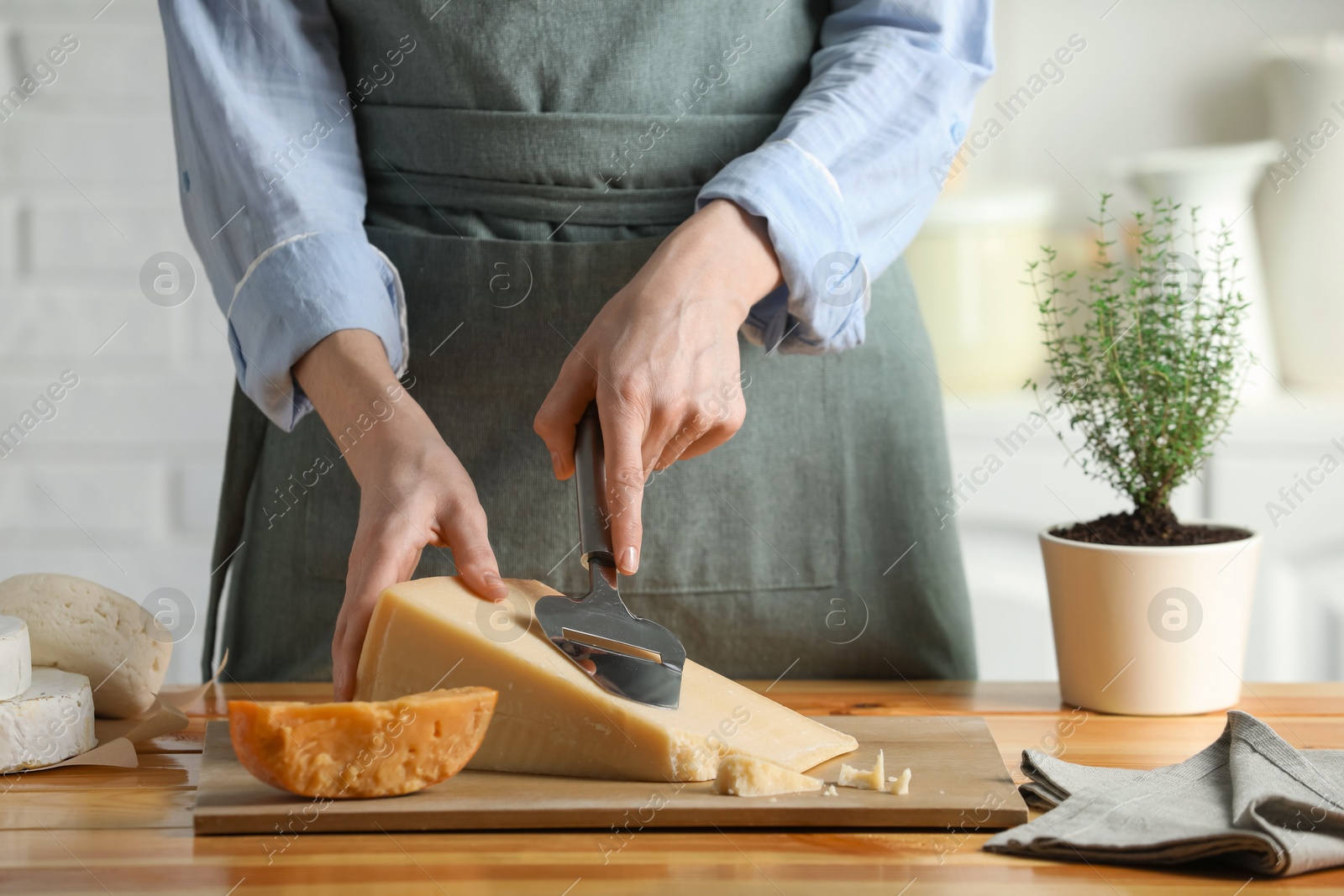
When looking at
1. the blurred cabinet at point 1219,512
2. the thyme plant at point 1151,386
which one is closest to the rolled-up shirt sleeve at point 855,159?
the thyme plant at point 1151,386

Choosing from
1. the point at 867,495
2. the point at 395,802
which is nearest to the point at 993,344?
the point at 867,495

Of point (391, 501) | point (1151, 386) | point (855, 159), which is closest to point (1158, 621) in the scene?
point (1151, 386)

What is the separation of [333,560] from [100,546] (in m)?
0.79

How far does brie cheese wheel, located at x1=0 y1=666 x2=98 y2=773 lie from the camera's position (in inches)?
25.4

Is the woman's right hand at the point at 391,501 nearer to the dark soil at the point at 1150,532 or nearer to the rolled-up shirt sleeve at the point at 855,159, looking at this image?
the rolled-up shirt sleeve at the point at 855,159

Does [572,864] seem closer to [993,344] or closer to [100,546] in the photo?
[100,546]

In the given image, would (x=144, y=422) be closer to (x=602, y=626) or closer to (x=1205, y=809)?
(x=602, y=626)

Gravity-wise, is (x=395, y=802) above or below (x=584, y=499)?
below

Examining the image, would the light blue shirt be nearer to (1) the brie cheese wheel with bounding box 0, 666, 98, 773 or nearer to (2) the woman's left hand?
(2) the woman's left hand

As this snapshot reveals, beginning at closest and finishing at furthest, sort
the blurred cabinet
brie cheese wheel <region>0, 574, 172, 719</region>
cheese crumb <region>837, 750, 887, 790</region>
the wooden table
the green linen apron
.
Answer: the wooden table
cheese crumb <region>837, 750, 887, 790</region>
brie cheese wheel <region>0, 574, 172, 719</region>
the green linen apron
the blurred cabinet

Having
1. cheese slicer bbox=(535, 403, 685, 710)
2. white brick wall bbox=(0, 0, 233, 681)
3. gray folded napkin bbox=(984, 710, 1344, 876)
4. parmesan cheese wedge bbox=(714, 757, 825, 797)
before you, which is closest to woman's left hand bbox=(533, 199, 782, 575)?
cheese slicer bbox=(535, 403, 685, 710)

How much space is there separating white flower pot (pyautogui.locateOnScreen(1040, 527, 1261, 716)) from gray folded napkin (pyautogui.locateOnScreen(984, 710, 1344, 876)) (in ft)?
0.40

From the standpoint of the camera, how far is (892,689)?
0.87m

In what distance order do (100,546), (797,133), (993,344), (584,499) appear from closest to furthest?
(584,499) < (797,133) < (100,546) < (993,344)
